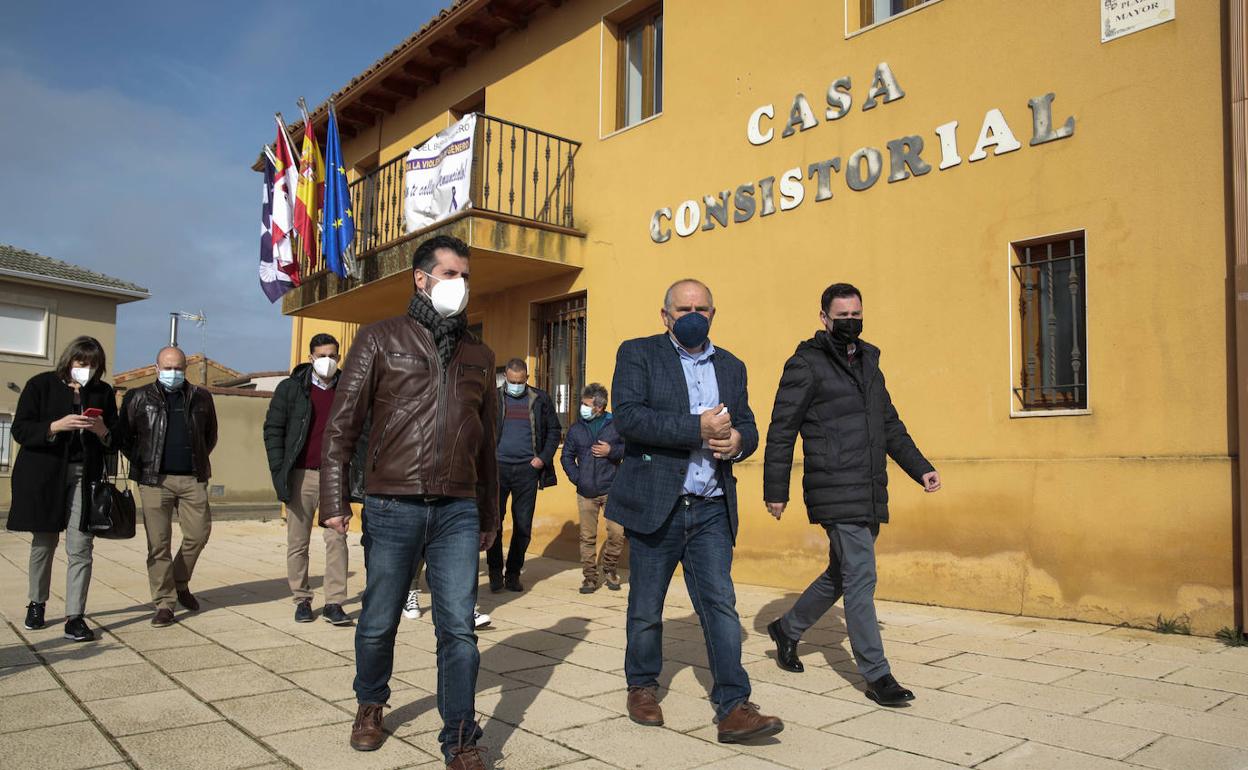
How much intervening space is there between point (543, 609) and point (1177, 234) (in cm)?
486

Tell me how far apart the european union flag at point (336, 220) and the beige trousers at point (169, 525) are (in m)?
5.95

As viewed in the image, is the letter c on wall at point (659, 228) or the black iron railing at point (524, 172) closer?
the letter c on wall at point (659, 228)

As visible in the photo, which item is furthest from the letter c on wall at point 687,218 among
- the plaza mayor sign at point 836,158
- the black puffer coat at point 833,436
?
the black puffer coat at point 833,436

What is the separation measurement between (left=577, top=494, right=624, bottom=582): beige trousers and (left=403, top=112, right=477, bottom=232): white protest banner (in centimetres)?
378

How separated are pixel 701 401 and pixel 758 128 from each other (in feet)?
16.8

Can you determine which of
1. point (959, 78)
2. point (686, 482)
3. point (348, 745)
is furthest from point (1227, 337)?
point (348, 745)

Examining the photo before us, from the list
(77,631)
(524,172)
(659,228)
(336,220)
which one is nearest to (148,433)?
(77,631)

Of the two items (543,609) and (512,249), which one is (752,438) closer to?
(543,609)

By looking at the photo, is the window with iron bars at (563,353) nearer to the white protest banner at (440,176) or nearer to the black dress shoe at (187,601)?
the white protest banner at (440,176)

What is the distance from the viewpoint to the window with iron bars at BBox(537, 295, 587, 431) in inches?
418

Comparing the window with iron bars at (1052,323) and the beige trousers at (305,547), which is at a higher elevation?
the window with iron bars at (1052,323)

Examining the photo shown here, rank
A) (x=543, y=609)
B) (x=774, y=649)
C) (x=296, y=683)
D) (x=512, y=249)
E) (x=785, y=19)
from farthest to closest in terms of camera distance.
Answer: (x=512, y=249) < (x=785, y=19) < (x=543, y=609) < (x=774, y=649) < (x=296, y=683)

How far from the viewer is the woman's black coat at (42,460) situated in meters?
5.66

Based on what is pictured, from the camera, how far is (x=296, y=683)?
4535 mm
